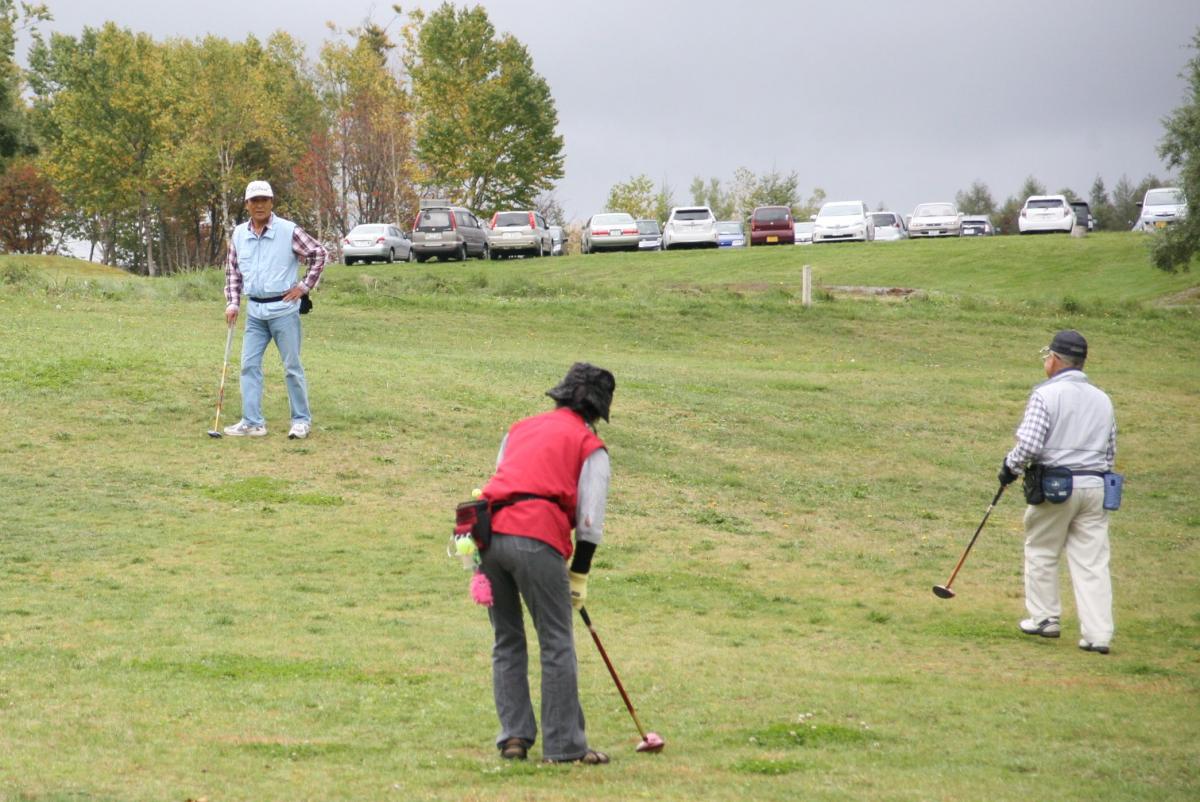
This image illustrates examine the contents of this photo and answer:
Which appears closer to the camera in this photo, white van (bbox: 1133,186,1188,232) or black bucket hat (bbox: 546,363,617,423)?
black bucket hat (bbox: 546,363,617,423)

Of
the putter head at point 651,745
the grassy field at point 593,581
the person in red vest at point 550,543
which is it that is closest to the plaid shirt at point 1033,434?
the grassy field at point 593,581

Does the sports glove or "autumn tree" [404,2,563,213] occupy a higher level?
"autumn tree" [404,2,563,213]

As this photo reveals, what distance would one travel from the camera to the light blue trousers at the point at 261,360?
15086mm

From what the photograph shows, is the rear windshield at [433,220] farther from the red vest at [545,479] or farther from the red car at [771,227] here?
the red vest at [545,479]

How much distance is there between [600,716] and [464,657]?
1.48 metres

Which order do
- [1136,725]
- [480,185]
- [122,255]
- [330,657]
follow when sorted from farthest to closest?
1. [122,255]
2. [480,185]
3. [330,657]
4. [1136,725]

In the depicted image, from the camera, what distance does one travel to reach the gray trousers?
6.78 meters

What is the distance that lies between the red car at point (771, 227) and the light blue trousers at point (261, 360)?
4230cm

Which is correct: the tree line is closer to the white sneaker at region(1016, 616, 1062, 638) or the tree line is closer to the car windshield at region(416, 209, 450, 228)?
the car windshield at region(416, 209, 450, 228)

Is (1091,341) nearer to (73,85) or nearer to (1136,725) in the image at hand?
(1136,725)

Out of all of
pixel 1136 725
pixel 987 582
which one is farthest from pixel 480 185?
pixel 1136 725

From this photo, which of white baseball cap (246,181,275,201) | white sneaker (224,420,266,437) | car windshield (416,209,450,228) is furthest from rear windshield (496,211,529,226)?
white baseball cap (246,181,275,201)

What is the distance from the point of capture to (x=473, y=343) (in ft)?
89.7

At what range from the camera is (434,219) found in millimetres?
49031
